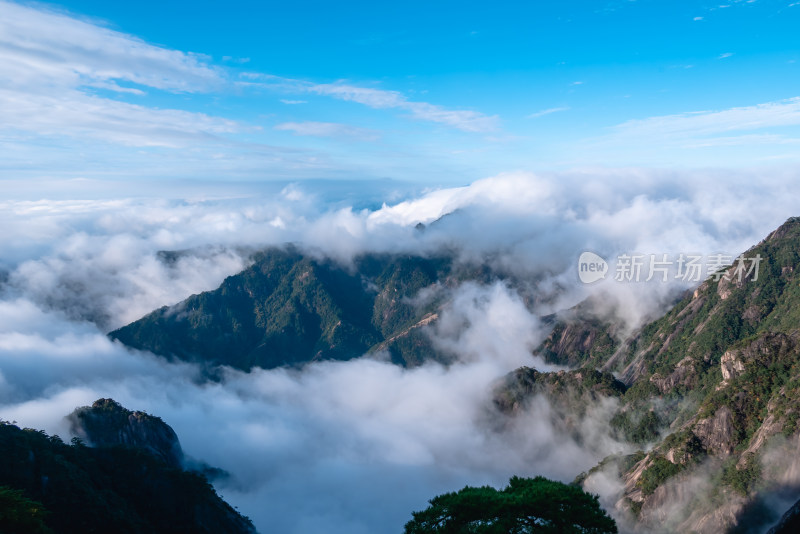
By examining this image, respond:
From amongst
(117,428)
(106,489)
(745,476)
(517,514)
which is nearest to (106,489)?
(106,489)

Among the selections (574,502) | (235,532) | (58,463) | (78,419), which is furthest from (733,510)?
(78,419)

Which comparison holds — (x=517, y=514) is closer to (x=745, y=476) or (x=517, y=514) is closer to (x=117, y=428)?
(x=745, y=476)

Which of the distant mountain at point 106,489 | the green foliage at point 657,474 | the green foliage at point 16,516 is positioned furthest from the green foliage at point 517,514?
the green foliage at point 657,474

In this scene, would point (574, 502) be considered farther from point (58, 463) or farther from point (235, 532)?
point (235, 532)

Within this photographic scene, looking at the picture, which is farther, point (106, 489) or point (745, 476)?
point (106, 489)

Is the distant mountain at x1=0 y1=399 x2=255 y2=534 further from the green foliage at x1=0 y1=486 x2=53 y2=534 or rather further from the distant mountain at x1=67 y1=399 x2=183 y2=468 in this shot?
the distant mountain at x1=67 y1=399 x2=183 y2=468

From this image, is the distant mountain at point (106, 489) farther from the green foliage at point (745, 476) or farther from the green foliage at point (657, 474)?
the green foliage at point (745, 476)

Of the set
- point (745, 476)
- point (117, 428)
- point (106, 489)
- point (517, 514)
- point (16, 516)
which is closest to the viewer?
point (517, 514)
